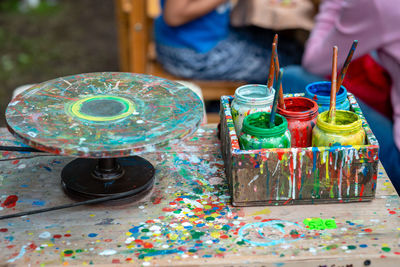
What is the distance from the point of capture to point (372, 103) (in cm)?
192

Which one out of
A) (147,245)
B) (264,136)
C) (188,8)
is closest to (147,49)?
(188,8)

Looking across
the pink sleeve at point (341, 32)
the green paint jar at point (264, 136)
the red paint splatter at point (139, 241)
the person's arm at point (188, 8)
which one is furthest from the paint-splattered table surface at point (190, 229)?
the person's arm at point (188, 8)

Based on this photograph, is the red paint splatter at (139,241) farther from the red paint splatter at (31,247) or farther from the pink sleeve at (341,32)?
the pink sleeve at (341,32)

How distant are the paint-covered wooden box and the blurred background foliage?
2193mm

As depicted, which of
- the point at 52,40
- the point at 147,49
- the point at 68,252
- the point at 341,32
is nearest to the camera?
the point at 68,252

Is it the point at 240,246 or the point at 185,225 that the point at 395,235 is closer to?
the point at 240,246

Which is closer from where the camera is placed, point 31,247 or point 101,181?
point 31,247

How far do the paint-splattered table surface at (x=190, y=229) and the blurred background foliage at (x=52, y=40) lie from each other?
6.47ft

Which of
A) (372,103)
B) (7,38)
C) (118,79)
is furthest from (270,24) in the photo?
(7,38)

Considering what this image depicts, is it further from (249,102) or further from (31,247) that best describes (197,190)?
(31,247)

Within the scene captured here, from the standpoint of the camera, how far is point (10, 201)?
1243mm

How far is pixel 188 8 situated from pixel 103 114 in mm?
1304

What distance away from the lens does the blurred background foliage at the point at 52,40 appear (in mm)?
3588

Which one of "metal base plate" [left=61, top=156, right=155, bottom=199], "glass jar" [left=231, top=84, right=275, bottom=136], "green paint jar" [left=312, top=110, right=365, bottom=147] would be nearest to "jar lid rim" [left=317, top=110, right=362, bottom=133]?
"green paint jar" [left=312, top=110, right=365, bottom=147]
